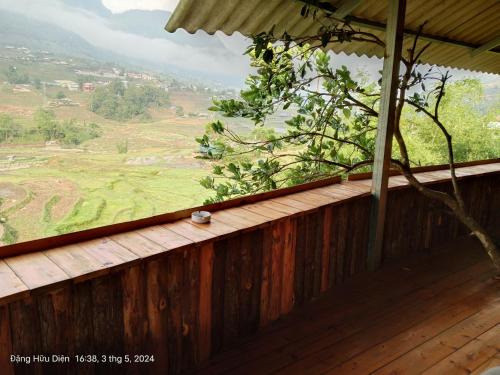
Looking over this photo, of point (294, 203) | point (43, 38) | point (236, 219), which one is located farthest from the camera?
point (43, 38)

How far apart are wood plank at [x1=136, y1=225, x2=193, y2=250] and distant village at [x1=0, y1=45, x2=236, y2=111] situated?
1.36m

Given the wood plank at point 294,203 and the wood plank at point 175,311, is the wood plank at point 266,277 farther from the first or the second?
the wood plank at point 175,311

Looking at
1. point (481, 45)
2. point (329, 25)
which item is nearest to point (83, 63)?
point (329, 25)

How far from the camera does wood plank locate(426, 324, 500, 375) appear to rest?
2.11 m

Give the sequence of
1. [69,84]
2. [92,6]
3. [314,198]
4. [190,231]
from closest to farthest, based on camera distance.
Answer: [190,231]
[314,198]
[69,84]
[92,6]

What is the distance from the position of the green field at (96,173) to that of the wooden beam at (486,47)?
333 centimetres

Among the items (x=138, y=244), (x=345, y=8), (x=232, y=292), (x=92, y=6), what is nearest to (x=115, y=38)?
(x=92, y=6)

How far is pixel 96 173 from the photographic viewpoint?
383cm

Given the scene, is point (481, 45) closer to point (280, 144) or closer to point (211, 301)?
point (280, 144)

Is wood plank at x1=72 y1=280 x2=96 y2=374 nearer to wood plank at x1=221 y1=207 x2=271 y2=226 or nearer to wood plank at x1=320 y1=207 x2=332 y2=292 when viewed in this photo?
→ wood plank at x1=221 y1=207 x2=271 y2=226

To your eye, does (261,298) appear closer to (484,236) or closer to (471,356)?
(471,356)

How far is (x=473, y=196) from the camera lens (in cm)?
432

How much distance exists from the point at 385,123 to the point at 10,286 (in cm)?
277

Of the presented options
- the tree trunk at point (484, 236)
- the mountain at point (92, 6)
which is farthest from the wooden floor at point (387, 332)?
the mountain at point (92, 6)
